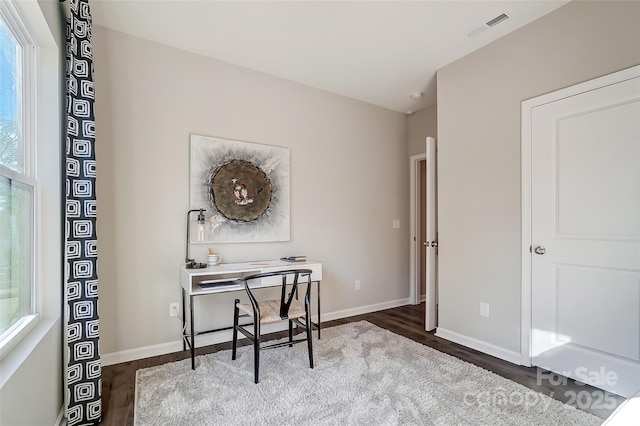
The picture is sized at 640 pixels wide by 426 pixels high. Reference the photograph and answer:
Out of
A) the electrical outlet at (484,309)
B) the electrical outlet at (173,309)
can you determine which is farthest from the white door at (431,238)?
the electrical outlet at (173,309)

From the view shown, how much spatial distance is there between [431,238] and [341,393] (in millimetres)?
1827

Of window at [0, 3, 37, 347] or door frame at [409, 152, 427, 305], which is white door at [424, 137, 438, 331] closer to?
door frame at [409, 152, 427, 305]

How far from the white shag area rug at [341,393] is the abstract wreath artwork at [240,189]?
1.08 meters

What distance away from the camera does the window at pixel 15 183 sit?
4.55 feet

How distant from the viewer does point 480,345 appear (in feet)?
9.21

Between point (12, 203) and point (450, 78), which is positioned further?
point (450, 78)

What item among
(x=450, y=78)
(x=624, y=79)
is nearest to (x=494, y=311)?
(x=624, y=79)

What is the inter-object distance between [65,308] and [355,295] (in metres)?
2.84

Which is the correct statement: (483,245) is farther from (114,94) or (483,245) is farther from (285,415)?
(114,94)

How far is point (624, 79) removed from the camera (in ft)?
6.63

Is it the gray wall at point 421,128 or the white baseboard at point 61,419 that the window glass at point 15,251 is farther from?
the gray wall at point 421,128

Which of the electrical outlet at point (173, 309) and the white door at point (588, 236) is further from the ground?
the white door at point (588, 236)

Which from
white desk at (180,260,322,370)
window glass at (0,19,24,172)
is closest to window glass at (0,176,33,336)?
window glass at (0,19,24,172)

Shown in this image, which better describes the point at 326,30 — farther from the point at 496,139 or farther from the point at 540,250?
the point at 540,250
